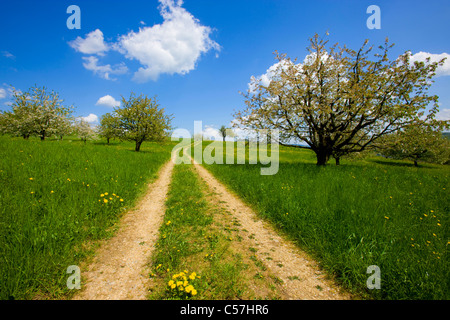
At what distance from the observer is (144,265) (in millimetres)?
3699

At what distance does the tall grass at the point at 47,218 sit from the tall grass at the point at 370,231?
5.63m

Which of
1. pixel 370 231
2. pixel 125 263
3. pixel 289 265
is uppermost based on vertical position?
pixel 370 231

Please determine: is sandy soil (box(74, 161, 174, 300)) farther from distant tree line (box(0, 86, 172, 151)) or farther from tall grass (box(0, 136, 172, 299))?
distant tree line (box(0, 86, 172, 151))

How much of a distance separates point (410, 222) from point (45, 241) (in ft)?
32.9

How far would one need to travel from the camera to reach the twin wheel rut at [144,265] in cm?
309

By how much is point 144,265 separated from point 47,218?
9.85ft

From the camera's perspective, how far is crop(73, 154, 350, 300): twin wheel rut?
10.1 ft

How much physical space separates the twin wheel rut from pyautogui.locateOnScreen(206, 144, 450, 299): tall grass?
1.53 feet
